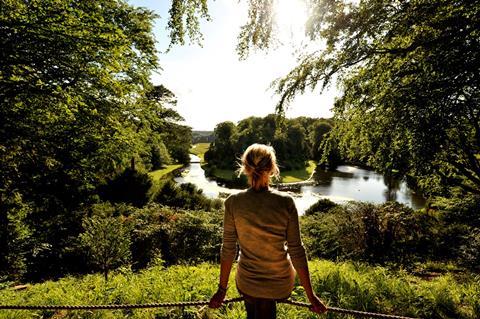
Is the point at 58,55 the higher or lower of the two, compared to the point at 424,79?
higher

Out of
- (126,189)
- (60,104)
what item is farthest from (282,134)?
(126,189)

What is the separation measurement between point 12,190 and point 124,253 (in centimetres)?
409

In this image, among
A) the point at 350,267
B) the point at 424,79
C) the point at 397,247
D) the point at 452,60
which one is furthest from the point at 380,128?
the point at 397,247

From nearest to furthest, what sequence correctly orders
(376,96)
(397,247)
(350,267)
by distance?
1. (376,96)
2. (350,267)
3. (397,247)

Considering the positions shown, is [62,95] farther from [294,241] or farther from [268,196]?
[294,241]

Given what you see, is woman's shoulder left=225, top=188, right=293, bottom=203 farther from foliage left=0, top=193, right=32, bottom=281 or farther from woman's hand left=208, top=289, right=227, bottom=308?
foliage left=0, top=193, right=32, bottom=281

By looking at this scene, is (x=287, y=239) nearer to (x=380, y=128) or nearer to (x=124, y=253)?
(x=380, y=128)

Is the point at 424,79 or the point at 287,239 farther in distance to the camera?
the point at 424,79

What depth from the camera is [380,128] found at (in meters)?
6.39

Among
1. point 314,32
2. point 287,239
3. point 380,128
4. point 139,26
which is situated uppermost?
point 139,26

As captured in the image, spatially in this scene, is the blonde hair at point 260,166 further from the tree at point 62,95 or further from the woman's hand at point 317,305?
the tree at point 62,95

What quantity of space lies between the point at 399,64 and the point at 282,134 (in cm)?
376

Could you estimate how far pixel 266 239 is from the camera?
6.93 feet

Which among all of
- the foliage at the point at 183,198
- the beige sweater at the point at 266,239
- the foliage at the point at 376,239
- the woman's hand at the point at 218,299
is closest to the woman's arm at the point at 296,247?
the beige sweater at the point at 266,239
